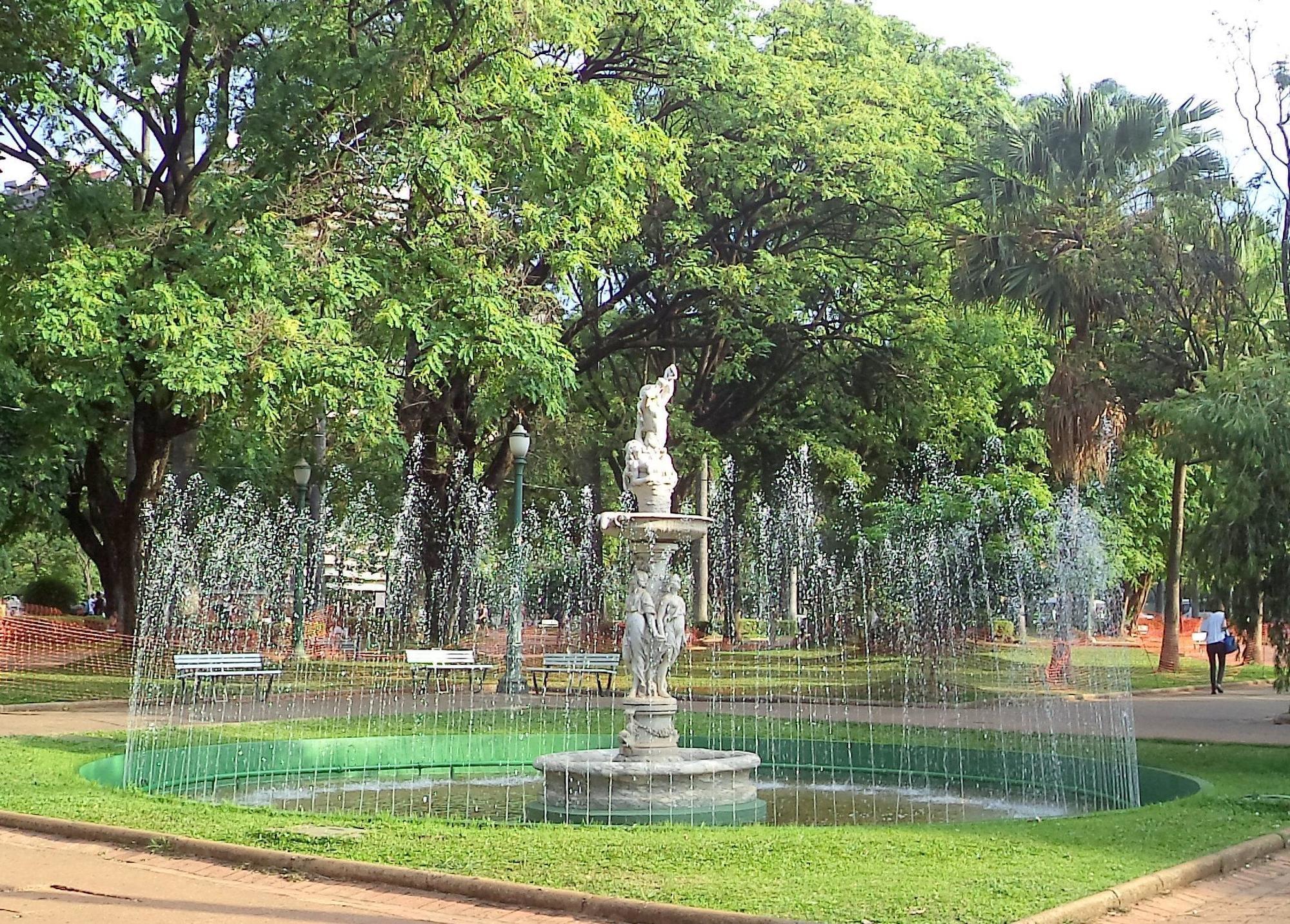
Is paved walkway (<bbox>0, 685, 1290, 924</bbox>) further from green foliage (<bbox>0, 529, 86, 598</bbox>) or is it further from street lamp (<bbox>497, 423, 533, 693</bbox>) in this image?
green foliage (<bbox>0, 529, 86, 598</bbox>)

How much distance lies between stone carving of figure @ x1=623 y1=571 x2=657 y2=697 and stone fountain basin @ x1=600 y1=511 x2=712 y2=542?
20.3 inches

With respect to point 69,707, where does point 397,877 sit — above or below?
below

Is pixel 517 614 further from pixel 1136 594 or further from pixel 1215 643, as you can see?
pixel 1136 594

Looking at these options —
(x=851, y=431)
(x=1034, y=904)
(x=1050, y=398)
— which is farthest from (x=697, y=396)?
(x=1034, y=904)

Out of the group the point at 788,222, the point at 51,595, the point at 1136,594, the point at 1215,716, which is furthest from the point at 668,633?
the point at 1136,594

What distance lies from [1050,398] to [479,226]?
1199 centimetres

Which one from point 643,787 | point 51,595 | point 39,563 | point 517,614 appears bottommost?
point 643,787

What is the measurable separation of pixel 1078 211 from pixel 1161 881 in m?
19.7

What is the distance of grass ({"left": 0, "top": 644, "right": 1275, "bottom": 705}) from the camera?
23500 mm

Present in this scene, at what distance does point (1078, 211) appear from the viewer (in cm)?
2566

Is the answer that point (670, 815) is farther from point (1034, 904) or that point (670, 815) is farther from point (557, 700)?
point (557, 700)

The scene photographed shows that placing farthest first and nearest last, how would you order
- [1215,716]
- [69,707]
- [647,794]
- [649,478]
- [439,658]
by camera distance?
[439,658]
[1215,716]
[69,707]
[649,478]
[647,794]

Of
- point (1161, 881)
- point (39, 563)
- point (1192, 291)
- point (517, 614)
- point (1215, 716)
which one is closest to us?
point (1161, 881)

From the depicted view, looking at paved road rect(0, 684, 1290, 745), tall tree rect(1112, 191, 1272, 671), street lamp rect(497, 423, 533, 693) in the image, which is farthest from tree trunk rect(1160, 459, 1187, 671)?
street lamp rect(497, 423, 533, 693)
